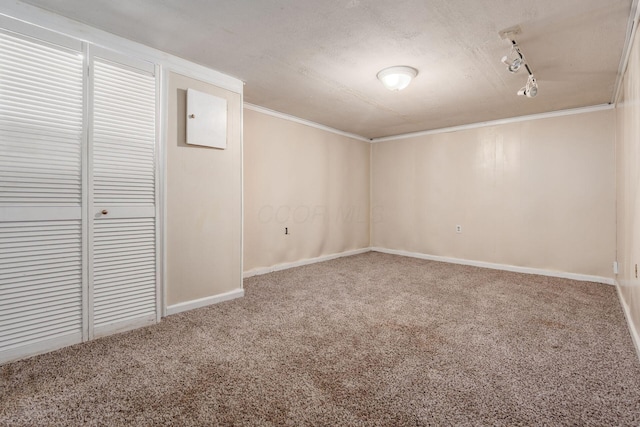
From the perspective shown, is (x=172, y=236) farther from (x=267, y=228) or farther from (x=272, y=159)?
(x=272, y=159)

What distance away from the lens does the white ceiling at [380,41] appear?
192cm

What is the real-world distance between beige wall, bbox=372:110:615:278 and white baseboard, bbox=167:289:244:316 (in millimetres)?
3328

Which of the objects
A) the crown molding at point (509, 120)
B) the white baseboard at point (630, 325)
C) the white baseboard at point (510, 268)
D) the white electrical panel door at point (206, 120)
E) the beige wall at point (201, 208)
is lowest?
the white baseboard at point (630, 325)

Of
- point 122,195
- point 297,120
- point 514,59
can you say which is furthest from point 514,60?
point 122,195

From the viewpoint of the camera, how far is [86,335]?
2174 millimetres

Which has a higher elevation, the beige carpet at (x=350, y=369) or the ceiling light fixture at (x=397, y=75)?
the ceiling light fixture at (x=397, y=75)

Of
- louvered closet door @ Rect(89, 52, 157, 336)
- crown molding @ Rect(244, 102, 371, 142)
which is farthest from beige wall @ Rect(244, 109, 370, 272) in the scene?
louvered closet door @ Rect(89, 52, 157, 336)

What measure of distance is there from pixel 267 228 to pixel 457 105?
2.85m

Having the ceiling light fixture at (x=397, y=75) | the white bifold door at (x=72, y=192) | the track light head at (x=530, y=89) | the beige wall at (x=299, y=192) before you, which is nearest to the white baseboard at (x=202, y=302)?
the white bifold door at (x=72, y=192)

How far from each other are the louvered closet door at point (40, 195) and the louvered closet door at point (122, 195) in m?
0.10

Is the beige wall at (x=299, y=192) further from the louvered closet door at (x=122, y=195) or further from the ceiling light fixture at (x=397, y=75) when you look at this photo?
the ceiling light fixture at (x=397, y=75)

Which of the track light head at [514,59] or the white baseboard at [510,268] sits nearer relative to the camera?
the track light head at [514,59]

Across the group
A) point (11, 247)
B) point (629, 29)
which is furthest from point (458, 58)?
point (11, 247)

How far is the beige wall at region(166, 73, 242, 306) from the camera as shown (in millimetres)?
2660
